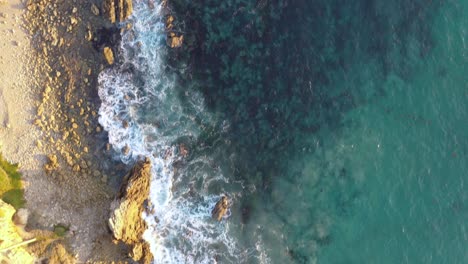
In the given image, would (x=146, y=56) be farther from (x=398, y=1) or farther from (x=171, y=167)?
(x=398, y=1)

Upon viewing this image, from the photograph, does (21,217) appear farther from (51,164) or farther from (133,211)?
(133,211)

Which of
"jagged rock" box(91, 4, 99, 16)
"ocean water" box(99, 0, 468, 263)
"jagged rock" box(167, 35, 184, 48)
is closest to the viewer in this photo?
"jagged rock" box(91, 4, 99, 16)

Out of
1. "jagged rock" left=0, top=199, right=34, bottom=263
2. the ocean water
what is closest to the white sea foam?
the ocean water

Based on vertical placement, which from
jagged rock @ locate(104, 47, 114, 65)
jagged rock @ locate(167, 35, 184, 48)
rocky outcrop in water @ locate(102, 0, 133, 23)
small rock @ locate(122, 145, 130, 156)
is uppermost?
rocky outcrop in water @ locate(102, 0, 133, 23)

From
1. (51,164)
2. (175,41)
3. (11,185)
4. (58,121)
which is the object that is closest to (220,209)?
(51,164)

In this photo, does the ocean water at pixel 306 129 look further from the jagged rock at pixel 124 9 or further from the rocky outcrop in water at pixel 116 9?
the rocky outcrop in water at pixel 116 9

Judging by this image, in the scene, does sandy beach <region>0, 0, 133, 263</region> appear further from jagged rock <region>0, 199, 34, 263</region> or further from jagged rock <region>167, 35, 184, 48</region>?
jagged rock <region>167, 35, 184, 48</region>
